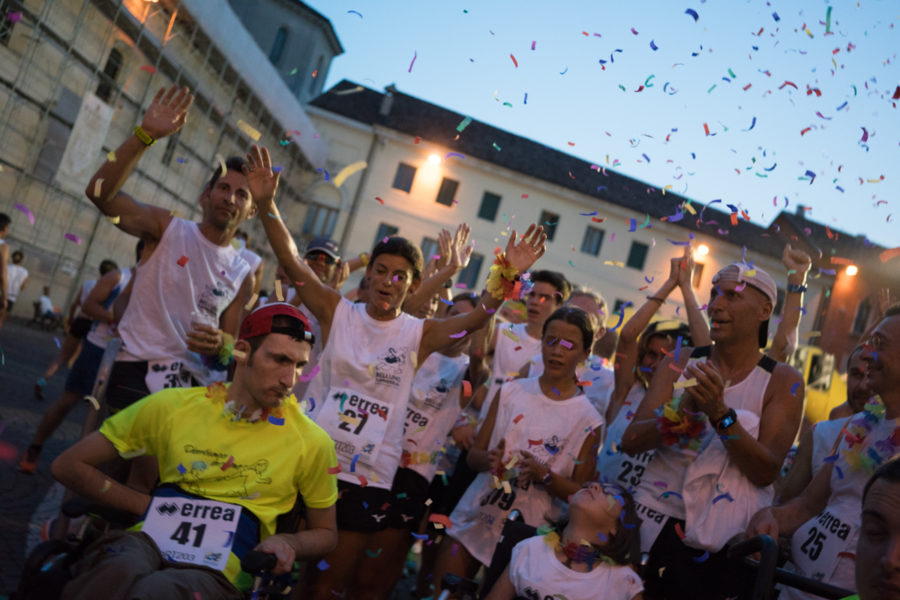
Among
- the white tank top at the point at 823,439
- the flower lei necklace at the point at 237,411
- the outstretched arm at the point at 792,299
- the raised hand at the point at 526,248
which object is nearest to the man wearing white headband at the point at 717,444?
the white tank top at the point at 823,439

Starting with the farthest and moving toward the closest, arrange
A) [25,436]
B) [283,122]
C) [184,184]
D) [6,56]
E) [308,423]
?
[283,122]
[184,184]
[6,56]
[25,436]
[308,423]

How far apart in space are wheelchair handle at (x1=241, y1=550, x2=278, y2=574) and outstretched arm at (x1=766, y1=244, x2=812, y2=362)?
3373mm

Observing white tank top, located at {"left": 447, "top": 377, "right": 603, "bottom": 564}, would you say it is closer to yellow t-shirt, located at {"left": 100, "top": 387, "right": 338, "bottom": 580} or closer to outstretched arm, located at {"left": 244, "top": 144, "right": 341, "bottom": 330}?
outstretched arm, located at {"left": 244, "top": 144, "right": 341, "bottom": 330}

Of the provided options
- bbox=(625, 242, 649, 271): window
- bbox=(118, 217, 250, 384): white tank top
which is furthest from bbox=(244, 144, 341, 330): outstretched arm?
bbox=(625, 242, 649, 271): window

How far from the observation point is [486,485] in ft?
16.3

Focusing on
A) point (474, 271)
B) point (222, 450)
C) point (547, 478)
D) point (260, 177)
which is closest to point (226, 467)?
point (222, 450)

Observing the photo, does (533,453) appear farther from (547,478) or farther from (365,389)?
(365,389)

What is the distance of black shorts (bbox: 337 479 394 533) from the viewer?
4383mm

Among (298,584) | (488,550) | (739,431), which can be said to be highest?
(739,431)

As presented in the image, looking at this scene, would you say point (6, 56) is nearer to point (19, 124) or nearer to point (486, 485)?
point (19, 124)

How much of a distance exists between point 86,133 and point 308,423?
1869 centimetres

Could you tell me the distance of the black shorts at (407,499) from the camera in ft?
15.7

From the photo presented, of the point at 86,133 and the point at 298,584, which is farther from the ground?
the point at 86,133

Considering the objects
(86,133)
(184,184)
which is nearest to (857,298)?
(184,184)
